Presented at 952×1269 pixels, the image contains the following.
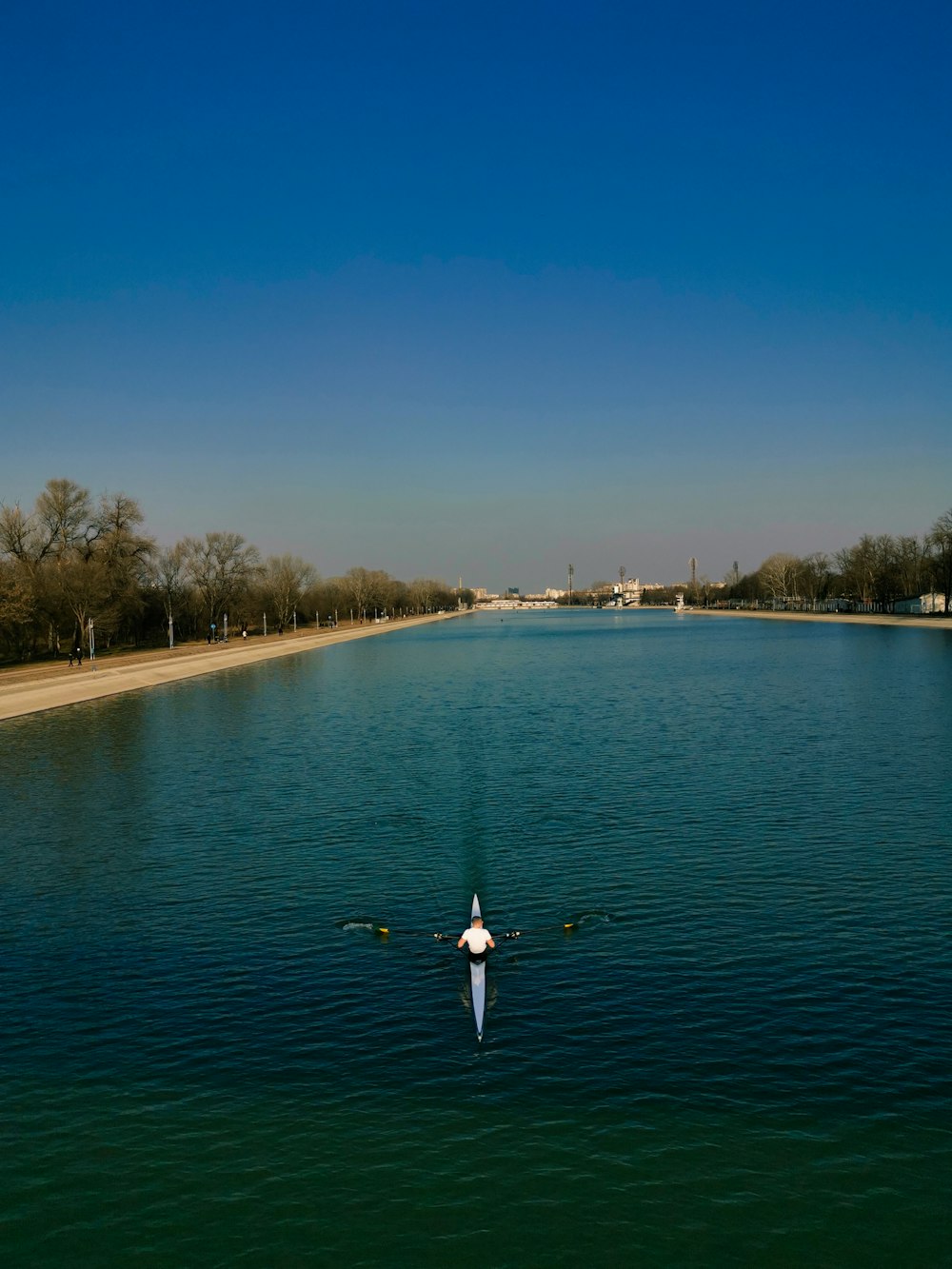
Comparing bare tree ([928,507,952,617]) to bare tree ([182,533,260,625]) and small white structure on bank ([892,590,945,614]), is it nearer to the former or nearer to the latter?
small white structure on bank ([892,590,945,614])

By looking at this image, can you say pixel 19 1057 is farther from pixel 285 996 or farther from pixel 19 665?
pixel 19 665

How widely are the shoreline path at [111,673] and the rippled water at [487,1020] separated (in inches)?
1135

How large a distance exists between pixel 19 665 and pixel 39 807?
58082 mm

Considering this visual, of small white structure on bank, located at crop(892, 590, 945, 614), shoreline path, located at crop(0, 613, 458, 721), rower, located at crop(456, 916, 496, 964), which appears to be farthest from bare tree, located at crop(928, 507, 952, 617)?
rower, located at crop(456, 916, 496, 964)

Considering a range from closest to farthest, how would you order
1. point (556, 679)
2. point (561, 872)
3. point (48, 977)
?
point (48, 977)
point (561, 872)
point (556, 679)

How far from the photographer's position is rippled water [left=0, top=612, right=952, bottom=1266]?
11.9 m

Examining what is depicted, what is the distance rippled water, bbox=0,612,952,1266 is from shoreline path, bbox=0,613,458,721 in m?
28.8

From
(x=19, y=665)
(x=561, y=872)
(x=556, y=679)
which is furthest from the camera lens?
(x=19, y=665)

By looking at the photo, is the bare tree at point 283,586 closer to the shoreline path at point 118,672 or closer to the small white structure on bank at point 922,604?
the shoreline path at point 118,672

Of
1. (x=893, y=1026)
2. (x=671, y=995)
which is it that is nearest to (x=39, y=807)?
(x=671, y=995)

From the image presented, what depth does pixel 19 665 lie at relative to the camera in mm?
88188

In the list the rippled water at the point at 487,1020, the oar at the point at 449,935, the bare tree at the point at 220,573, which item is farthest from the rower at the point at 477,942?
the bare tree at the point at 220,573

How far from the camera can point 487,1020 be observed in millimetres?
16781

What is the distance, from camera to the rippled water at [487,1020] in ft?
38.9
